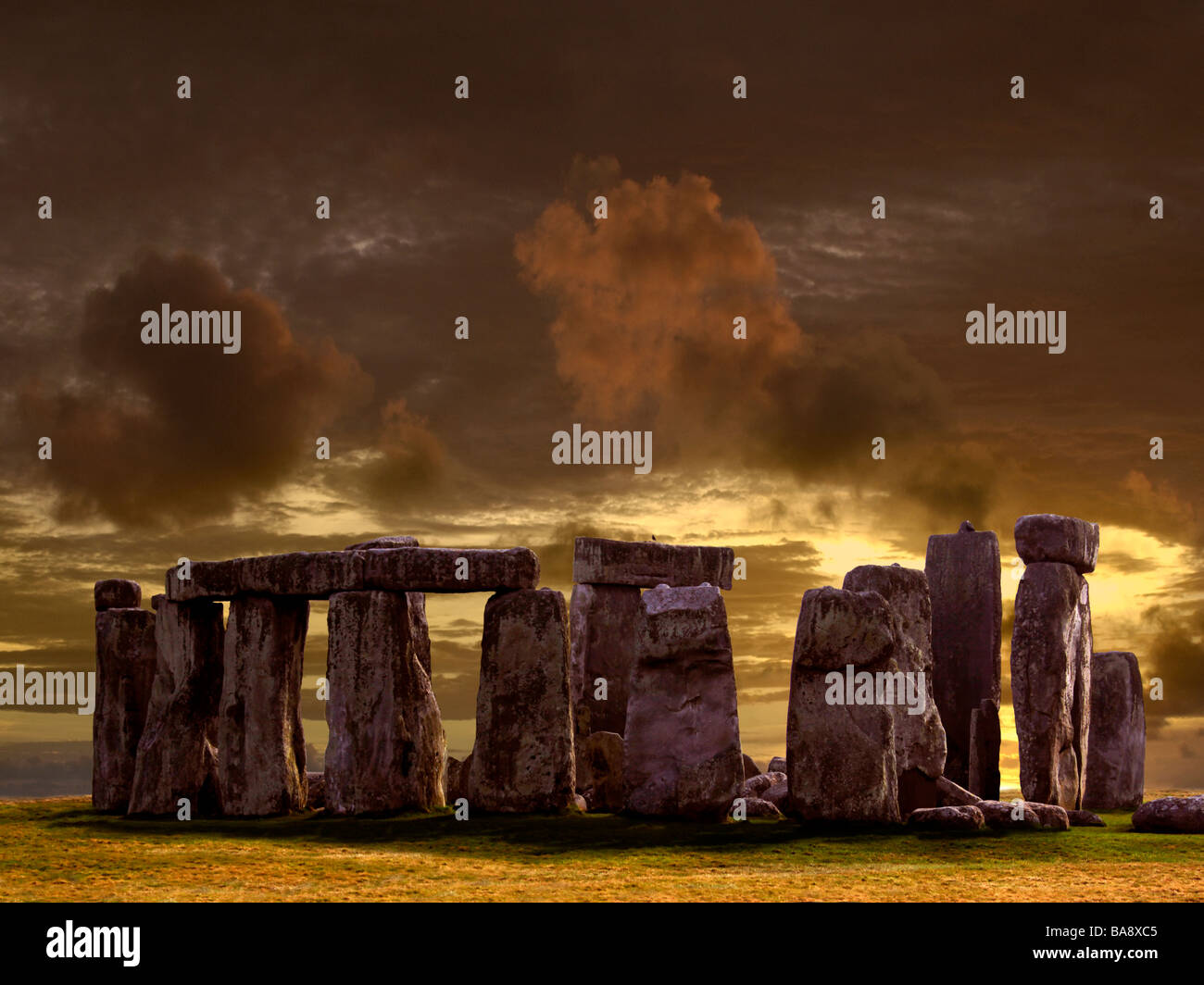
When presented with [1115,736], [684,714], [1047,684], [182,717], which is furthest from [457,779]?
[1115,736]

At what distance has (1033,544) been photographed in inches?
773

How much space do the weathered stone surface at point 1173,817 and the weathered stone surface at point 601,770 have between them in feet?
19.2

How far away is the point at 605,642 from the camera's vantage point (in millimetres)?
22938

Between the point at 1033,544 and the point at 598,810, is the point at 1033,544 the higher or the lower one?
the higher one

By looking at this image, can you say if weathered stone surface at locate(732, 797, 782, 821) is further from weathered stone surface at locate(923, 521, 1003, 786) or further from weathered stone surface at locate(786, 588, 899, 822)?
weathered stone surface at locate(923, 521, 1003, 786)

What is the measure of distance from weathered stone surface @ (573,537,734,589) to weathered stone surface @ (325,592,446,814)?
5.02 meters

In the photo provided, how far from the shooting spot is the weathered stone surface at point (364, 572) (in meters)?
17.8

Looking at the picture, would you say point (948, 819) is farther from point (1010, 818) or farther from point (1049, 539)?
point (1049, 539)

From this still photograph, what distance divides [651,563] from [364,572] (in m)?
5.79

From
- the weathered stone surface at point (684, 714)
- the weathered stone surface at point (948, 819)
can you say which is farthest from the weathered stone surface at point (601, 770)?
the weathered stone surface at point (948, 819)

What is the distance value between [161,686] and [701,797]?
7.74m

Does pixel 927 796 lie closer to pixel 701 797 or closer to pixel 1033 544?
pixel 701 797

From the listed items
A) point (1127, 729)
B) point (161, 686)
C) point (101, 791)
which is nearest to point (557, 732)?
point (161, 686)

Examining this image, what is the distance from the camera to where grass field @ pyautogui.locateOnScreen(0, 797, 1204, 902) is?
11.9 metres
